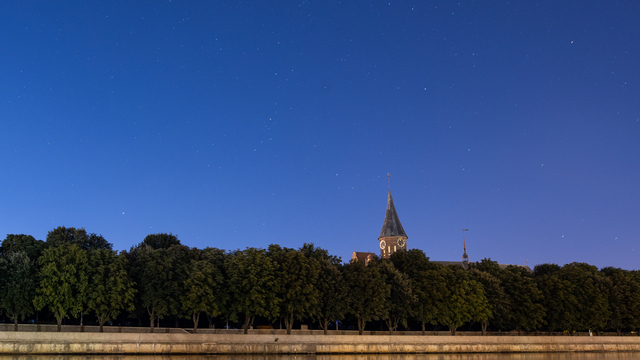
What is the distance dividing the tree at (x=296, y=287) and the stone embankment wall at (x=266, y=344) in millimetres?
3599

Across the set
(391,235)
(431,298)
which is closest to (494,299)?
(431,298)

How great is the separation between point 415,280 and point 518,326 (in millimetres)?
15018

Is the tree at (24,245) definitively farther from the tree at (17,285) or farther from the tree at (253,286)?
the tree at (253,286)

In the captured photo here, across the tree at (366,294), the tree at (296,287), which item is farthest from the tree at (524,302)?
the tree at (296,287)

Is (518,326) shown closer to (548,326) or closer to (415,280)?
(548,326)

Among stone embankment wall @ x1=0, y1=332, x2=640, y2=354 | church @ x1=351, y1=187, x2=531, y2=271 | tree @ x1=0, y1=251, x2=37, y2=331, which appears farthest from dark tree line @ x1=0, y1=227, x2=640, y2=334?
church @ x1=351, y1=187, x2=531, y2=271

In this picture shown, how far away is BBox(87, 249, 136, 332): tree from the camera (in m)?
51.3

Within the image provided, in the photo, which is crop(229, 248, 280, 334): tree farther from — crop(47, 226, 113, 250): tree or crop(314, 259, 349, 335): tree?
crop(47, 226, 113, 250): tree

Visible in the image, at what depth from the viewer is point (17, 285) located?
49.7 meters

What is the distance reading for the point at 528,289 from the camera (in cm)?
7162

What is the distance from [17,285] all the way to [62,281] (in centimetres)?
377

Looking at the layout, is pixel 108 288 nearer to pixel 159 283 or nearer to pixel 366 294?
pixel 159 283

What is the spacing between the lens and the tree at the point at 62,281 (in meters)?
50.2

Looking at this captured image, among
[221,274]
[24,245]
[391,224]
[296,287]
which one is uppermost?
[391,224]
